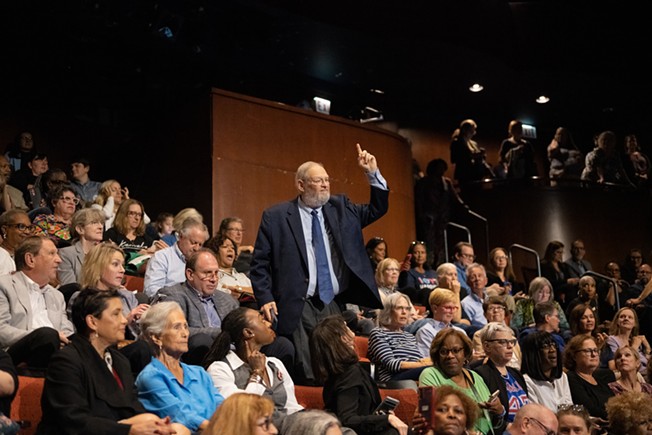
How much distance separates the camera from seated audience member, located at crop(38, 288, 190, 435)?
3.32m

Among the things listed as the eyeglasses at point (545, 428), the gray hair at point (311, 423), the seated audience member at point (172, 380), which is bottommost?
the eyeglasses at point (545, 428)

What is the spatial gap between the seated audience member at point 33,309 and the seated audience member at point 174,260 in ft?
3.06

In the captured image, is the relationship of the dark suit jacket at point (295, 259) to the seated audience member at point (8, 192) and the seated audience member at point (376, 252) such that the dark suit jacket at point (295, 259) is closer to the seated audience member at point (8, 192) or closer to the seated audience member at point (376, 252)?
the seated audience member at point (376, 252)

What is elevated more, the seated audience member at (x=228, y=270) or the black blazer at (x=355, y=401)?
the seated audience member at (x=228, y=270)

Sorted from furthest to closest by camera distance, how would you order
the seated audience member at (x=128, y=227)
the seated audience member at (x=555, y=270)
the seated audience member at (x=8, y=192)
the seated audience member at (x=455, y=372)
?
1. the seated audience member at (x=555, y=270)
2. the seated audience member at (x=8, y=192)
3. the seated audience member at (x=128, y=227)
4. the seated audience member at (x=455, y=372)

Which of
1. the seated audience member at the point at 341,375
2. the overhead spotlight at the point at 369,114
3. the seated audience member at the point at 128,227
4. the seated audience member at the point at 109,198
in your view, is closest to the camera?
the seated audience member at the point at 341,375

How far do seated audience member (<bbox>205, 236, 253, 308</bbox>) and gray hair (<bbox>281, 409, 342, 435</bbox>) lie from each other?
278 cm

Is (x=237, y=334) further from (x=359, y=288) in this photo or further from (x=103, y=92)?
(x=103, y=92)

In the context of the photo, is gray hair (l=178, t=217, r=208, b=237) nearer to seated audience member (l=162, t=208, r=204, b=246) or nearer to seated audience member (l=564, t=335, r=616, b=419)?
seated audience member (l=162, t=208, r=204, b=246)

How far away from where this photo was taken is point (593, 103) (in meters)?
13.9

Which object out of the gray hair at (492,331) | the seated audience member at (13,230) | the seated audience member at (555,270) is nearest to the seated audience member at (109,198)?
the seated audience member at (13,230)

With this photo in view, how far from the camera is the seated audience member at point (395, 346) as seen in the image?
5.23 metres

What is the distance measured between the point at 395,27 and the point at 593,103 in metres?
3.95

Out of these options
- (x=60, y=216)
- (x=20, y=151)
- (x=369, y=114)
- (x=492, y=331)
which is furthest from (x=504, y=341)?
(x=369, y=114)
